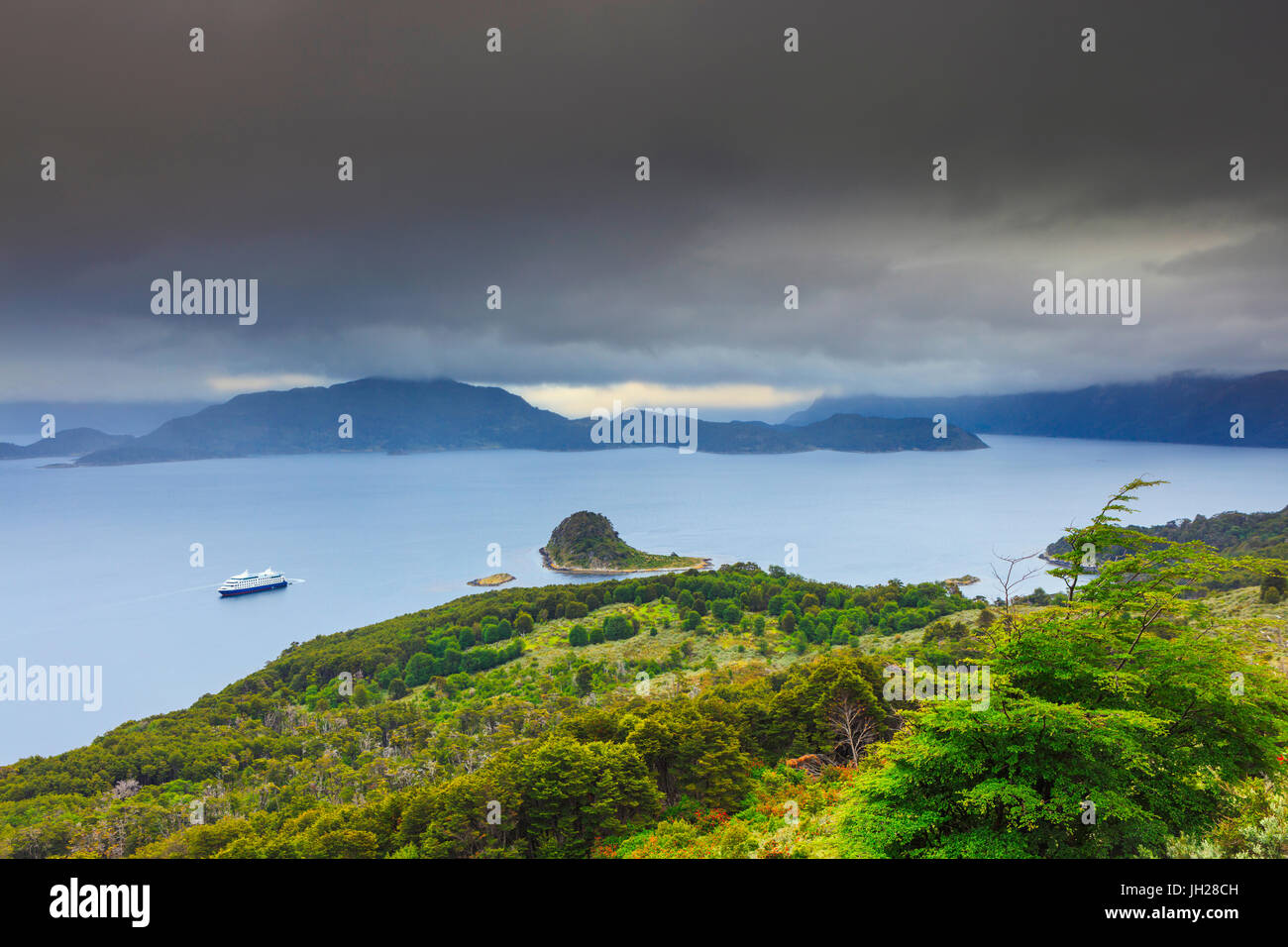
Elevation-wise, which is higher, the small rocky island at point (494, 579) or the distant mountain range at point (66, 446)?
the distant mountain range at point (66, 446)

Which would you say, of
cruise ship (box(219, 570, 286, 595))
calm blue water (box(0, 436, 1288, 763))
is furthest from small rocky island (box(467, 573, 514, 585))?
cruise ship (box(219, 570, 286, 595))

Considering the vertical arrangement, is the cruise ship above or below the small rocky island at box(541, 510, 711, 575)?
below

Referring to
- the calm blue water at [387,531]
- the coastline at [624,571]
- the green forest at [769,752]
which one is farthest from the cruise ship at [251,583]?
the green forest at [769,752]

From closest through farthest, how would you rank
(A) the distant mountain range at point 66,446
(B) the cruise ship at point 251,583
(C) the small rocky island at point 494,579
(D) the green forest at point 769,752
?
(D) the green forest at point 769,752, (B) the cruise ship at point 251,583, (C) the small rocky island at point 494,579, (A) the distant mountain range at point 66,446

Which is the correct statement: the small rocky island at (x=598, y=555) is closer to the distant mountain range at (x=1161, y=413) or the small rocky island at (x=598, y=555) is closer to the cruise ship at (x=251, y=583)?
the cruise ship at (x=251, y=583)

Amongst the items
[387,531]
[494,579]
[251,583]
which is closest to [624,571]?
[494,579]

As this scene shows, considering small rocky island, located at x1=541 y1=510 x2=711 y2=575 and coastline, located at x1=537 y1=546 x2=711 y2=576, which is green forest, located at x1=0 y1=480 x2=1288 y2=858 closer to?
coastline, located at x1=537 y1=546 x2=711 y2=576

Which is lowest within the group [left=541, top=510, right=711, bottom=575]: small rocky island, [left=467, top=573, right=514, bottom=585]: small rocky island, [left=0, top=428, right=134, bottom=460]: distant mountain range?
[left=467, top=573, right=514, bottom=585]: small rocky island
